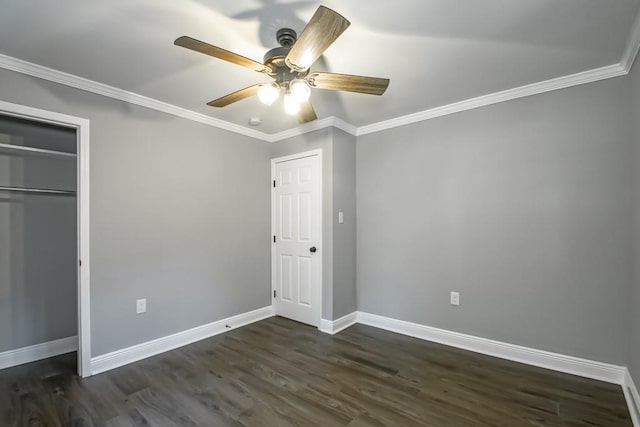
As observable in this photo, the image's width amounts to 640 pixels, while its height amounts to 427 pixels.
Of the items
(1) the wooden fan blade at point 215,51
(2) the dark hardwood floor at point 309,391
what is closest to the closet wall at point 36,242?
(2) the dark hardwood floor at point 309,391

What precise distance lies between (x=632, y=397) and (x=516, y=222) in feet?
4.51

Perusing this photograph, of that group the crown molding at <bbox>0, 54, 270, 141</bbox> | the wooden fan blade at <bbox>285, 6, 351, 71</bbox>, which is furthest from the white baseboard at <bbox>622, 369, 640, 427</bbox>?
the crown molding at <bbox>0, 54, 270, 141</bbox>

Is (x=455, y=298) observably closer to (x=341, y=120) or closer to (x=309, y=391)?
(x=309, y=391)

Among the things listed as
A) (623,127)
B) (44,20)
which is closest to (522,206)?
(623,127)

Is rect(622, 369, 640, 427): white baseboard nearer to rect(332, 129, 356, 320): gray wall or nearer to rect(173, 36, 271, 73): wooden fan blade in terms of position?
rect(332, 129, 356, 320): gray wall

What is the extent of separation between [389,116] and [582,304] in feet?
7.97

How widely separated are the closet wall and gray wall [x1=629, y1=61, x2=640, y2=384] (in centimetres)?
469

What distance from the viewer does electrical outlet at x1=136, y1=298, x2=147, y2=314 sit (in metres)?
2.74

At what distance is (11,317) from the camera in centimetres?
265

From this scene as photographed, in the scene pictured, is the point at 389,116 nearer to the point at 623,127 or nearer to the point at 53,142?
the point at 623,127

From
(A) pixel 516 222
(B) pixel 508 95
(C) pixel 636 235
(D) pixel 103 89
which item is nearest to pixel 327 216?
(A) pixel 516 222

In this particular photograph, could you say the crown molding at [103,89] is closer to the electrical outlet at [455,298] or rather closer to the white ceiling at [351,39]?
the white ceiling at [351,39]

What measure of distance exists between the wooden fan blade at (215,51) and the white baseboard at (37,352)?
10.1 feet

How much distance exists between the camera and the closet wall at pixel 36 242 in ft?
8.70
